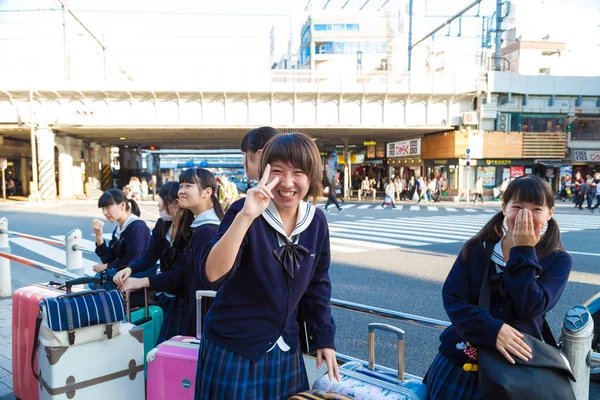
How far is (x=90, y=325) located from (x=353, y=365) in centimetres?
143

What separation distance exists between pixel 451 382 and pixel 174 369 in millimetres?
1402

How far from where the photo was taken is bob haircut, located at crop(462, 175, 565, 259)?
1826 mm

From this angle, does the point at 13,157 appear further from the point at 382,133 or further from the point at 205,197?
the point at 205,197

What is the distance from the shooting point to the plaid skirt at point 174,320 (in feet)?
9.61

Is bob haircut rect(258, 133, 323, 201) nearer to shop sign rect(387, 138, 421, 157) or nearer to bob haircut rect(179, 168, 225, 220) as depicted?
bob haircut rect(179, 168, 225, 220)

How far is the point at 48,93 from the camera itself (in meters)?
26.4

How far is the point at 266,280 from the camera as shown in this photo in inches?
64.4

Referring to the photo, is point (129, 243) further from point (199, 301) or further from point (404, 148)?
point (404, 148)

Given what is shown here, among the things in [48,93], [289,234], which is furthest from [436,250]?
[48,93]

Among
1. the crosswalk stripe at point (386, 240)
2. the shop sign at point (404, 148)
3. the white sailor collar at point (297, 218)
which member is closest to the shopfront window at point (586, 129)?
the shop sign at point (404, 148)

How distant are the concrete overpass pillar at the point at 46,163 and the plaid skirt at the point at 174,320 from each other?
95.6 ft

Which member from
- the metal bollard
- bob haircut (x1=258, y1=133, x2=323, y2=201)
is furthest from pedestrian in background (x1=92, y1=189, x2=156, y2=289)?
the metal bollard

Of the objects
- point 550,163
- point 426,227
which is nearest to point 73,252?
point 426,227

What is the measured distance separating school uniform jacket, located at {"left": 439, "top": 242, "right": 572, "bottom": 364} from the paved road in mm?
1976
